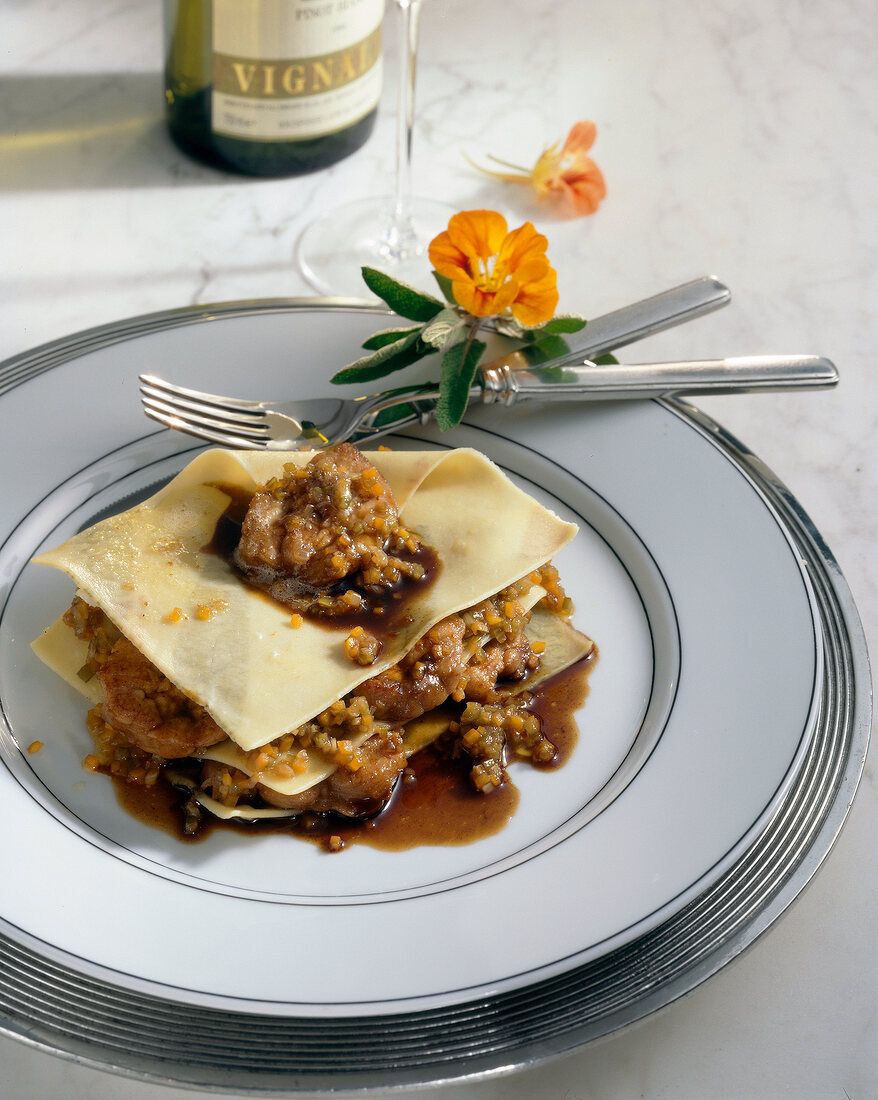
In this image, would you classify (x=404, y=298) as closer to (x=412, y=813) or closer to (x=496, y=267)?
(x=496, y=267)

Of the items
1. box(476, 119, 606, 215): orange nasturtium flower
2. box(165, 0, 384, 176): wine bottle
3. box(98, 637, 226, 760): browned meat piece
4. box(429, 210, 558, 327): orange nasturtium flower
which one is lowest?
box(98, 637, 226, 760): browned meat piece

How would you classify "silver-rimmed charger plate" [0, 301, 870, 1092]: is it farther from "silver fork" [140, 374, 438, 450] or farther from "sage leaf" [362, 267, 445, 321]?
"sage leaf" [362, 267, 445, 321]

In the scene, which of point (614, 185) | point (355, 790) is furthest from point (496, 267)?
point (614, 185)

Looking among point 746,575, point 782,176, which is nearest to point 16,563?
point 746,575

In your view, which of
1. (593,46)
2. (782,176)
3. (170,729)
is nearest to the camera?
(170,729)

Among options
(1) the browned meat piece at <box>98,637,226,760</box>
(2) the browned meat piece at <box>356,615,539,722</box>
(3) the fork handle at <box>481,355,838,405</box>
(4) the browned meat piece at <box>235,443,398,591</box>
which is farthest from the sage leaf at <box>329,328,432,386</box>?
(1) the browned meat piece at <box>98,637,226,760</box>

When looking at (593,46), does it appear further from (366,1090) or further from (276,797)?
(366,1090)
